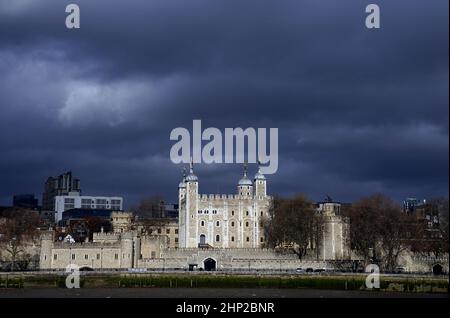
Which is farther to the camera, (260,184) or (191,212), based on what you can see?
(260,184)

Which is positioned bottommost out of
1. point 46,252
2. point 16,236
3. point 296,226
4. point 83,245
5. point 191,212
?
point 46,252

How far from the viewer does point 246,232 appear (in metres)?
121

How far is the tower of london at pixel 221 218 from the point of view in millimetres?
119875

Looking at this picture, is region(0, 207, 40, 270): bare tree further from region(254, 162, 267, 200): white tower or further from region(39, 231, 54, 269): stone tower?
region(254, 162, 267, 200): white tower

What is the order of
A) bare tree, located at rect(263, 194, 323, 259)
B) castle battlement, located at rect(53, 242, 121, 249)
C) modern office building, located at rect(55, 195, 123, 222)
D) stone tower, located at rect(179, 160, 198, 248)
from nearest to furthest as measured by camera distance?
castle battlement, located at rect(53, 242, 121, 249) < bare tree, located at rect(263, 194, 323, 259) < stone tower, located at rect(179, 160, 198, 248) < modern office building, located at rect(55, 195, 123, 222)

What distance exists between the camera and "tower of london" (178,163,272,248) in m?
120

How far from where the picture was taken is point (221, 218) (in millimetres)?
120812

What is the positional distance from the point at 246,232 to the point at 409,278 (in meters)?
49.0

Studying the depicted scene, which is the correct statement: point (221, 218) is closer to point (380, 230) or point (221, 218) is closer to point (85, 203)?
point (380, 230)

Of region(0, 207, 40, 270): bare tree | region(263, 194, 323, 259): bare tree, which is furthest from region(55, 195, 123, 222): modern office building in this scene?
region(263, 194, 323, 259): bare tree

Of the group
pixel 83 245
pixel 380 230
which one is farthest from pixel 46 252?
pixel 380 230
